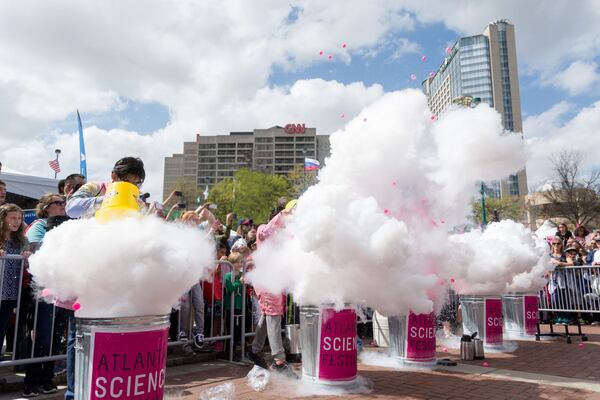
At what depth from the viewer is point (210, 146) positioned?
4875 inches

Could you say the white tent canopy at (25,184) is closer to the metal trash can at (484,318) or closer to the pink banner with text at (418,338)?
the pink banner with text at (418,338)

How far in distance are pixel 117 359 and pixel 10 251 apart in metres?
2.90

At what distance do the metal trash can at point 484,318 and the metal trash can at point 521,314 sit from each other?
125 centimetres

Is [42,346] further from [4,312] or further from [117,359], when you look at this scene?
[117,359]

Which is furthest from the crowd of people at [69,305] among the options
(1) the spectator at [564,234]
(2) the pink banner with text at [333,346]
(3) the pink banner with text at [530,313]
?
(1) the spectator at [564,234]

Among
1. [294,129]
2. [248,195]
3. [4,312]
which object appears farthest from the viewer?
[294,129]

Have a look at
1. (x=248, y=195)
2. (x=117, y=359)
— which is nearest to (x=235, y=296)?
(x=117, y=359)

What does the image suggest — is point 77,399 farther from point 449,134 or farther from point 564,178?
point 564,178

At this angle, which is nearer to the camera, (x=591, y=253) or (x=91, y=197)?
(x=91, y=197)

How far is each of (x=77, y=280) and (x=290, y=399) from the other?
8.46 feet

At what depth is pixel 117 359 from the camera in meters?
2.93

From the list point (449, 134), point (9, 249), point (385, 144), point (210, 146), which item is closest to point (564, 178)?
point (449, 134)

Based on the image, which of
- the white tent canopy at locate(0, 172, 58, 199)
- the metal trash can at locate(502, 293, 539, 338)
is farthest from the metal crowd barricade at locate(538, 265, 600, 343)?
the white tent canopy at locate(0, 172, 58, 199)

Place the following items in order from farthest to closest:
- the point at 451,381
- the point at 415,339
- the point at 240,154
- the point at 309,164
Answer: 1. the point at 240,154
2. the point at 309,164
3. the point at 415,339
4. the point at 451,381
